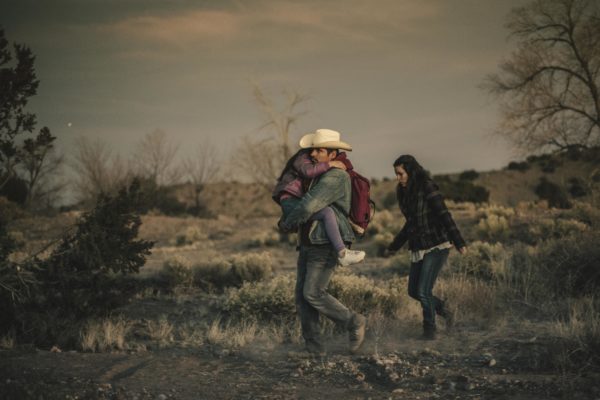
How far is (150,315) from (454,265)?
5977mm

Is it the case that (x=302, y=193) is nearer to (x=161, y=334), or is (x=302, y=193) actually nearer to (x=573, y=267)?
(x=161, y=334)

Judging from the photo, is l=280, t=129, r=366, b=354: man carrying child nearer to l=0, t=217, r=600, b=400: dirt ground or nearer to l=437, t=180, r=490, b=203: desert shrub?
l=0, t=217, r=600, b=400: dirt ground

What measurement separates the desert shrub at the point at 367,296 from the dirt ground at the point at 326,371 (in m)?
0.82

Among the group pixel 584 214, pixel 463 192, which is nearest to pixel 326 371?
pixel 584 214

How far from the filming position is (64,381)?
4902mm

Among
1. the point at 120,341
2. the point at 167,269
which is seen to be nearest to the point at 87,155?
the point at 167,269

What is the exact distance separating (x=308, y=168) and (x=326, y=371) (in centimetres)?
200

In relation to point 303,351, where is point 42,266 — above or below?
above

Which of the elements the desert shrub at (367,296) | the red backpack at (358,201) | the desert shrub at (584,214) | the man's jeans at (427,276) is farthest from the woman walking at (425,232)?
the desert shrub at (584,214)

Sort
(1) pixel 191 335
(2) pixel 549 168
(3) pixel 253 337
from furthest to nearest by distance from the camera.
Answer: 1. (2) pixel 549 168
2. (1) pixel 191 335
3. (3) pixel 253 337

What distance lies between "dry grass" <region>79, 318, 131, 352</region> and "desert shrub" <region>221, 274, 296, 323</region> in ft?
5.96

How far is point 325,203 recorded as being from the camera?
5379 millimetres

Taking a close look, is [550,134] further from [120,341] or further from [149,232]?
[120,341]

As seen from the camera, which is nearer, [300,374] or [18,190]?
[300,374]
